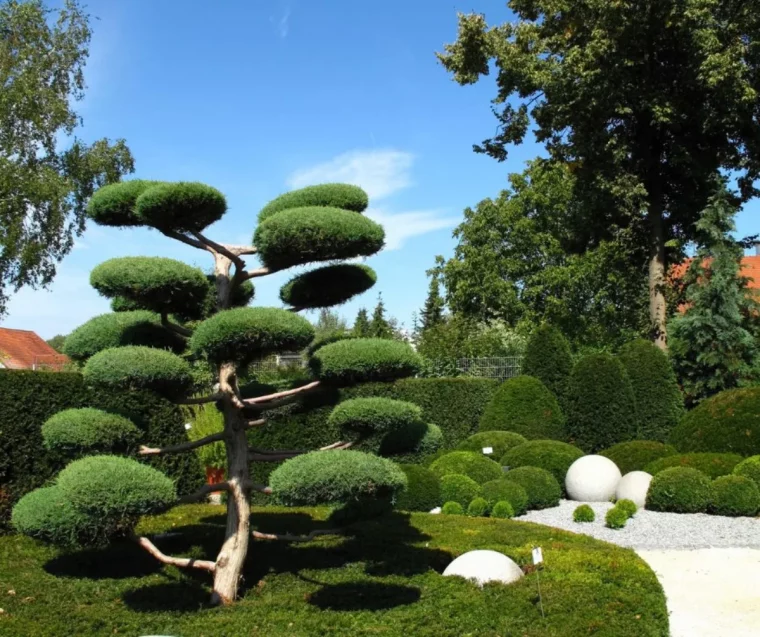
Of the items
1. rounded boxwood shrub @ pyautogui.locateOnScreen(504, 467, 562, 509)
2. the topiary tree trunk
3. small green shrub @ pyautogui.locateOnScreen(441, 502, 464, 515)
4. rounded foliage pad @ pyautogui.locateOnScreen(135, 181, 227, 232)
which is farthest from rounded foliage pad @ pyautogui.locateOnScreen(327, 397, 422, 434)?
rounded boxwood shrub @ pyautogui.locateOnScreen(504, 467, 562, 509)

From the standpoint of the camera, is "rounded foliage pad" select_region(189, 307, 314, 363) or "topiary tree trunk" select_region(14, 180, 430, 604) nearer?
"topiary tree trunk" select_region(14, 180, 430, 604)

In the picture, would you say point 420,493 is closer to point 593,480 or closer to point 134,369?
point 593,480

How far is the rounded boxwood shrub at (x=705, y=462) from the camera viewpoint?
382 inches

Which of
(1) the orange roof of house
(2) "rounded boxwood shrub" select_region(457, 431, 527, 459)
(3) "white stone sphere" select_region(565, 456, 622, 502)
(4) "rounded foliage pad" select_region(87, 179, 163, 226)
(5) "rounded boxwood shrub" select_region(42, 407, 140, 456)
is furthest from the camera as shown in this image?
(1) the orange roof of house

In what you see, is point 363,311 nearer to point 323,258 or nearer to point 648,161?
point 648,161

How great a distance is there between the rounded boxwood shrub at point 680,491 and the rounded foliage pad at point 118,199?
7.10m

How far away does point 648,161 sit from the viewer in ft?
55.6

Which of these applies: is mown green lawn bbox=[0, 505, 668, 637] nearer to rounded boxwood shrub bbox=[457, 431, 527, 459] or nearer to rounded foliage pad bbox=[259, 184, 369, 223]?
rounded foliage pad bbox=[259, 184, 369, 223]

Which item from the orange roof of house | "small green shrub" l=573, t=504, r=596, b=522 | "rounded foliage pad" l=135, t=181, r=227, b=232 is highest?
the orange roof of house

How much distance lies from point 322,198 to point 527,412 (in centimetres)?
822

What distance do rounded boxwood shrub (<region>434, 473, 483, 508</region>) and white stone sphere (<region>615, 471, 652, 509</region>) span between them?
2068mm

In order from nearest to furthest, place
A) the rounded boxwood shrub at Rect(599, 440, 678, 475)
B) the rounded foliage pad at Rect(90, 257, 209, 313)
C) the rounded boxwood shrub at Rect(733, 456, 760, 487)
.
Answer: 1. the rounded foliage pad at Rect(90, 257, 209, 313)
2. the rounded boxwood shrub at Rect(733, 456, 760, 487)
3. the rounded boxwood shrub at Rect(599, 440, 678, 475)

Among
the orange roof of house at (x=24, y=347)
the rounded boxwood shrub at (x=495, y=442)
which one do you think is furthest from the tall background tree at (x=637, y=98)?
the orange roof of house at (x=24, y=347)

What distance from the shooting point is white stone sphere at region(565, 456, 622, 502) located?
1008cm
